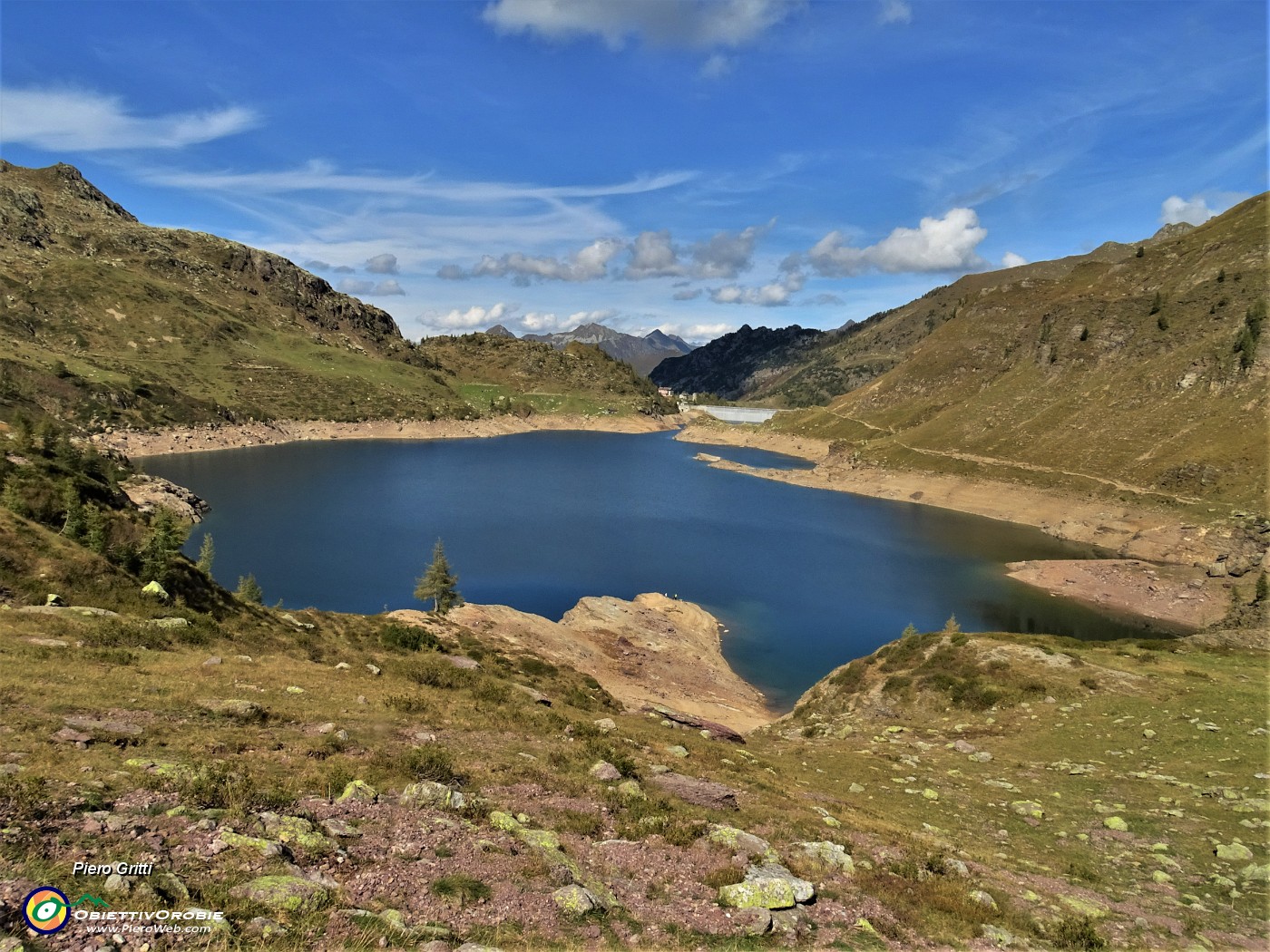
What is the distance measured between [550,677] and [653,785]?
18324 millimetres

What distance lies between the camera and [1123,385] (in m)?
128

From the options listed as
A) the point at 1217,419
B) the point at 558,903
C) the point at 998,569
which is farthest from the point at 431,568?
the point at 1217,419

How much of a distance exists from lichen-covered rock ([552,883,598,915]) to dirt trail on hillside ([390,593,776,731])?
26.3 metres

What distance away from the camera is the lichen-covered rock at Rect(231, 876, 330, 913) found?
7754mm

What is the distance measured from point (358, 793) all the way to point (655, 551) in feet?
252

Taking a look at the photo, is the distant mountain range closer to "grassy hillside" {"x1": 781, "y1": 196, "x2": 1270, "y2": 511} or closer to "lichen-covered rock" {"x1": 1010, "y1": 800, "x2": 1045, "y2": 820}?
"grassy hillside" {"x1": 781, "y1": 196, "x2": 1270, "y2": 511}

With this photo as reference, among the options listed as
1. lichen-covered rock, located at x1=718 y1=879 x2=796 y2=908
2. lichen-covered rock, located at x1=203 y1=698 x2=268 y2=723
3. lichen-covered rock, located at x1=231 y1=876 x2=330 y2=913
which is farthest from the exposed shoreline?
lichen-covered rock, located at x1=231 y1=876 x2=330 y2=913

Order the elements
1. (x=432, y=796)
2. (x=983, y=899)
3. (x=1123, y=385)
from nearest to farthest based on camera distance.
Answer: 1. (x=983, y=899)
2. (x=432, y=796)
3. (x=1123, y=385)

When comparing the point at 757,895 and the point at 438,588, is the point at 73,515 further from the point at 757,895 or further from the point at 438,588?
the point at 757,895

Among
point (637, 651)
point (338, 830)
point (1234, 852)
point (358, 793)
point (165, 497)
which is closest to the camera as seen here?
point (338, 830)

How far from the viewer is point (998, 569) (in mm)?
84188

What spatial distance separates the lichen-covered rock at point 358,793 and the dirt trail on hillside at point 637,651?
81.6 ft

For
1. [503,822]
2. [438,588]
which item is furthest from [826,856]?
[438,588]

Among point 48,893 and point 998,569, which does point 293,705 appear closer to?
point 48,893
